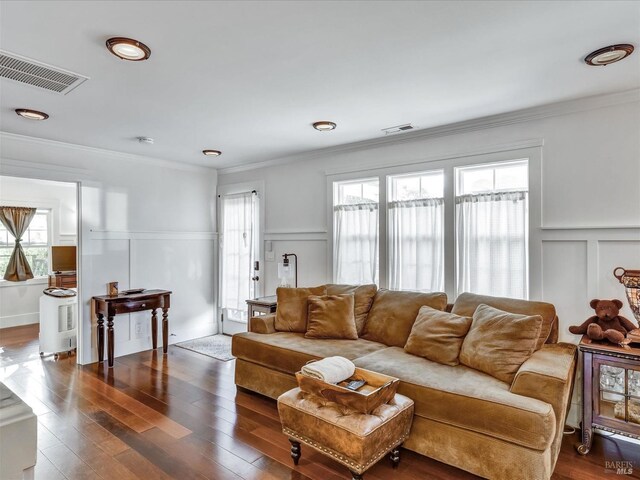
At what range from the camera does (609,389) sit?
7.95 feet

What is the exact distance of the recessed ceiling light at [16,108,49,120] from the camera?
10.1ft

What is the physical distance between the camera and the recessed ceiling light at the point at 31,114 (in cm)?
309

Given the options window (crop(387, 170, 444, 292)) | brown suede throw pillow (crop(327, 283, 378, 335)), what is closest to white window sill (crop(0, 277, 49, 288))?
brown suede throw pillow (crop(327, 283, 378, 335))

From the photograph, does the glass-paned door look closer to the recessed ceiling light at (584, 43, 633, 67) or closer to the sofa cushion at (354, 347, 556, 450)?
the sofa cushion at (354, 347, 556, 450)

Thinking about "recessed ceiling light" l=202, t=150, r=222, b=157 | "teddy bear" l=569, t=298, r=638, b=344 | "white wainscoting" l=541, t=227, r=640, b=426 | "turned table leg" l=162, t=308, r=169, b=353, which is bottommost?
"turned table leg" l=162, t=308, r=169, b=353

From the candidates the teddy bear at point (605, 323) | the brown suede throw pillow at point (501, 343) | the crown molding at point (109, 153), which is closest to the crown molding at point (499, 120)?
the teddy bear at point (605, 323)

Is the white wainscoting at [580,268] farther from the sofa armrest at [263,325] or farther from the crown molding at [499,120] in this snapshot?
the sofa armrest at [263,325]

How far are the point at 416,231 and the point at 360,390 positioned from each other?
189 centimetres

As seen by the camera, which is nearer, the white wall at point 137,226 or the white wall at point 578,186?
the white wall at point 578,186

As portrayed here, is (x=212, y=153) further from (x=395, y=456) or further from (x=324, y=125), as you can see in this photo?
(x=395, y=456)

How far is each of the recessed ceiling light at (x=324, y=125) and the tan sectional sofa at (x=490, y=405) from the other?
6.59 ft

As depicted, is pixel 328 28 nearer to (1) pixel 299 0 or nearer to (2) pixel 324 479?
(1) pixel 299 0

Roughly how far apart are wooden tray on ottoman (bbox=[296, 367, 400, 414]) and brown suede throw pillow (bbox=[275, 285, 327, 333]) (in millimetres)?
1250

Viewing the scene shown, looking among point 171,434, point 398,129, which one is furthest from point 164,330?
point 398,129
